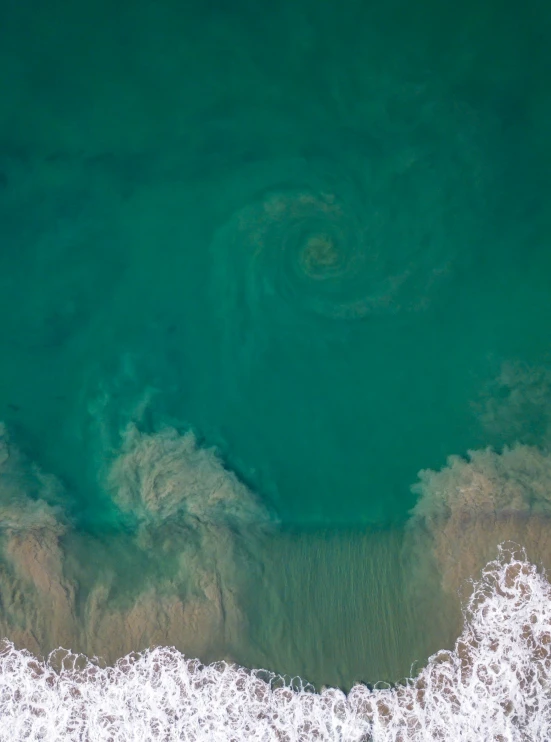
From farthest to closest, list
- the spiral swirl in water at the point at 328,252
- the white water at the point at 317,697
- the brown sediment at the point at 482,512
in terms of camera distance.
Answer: the spiral swirl in water at the point at 328,252
the brown sediment at the point at 482,512
the white water at the point at 317,697

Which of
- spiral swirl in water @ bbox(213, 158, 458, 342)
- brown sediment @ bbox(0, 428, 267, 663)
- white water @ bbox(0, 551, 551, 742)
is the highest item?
spiral swirl in water @ bbox(213, 158, 458, 342)

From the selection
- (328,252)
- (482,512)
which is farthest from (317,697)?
(328,252)

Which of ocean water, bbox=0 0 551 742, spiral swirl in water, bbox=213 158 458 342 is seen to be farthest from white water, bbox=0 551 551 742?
spiral swirl in water, bbox=213 158 458 342

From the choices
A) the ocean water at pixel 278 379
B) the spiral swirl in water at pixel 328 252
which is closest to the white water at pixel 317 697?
the ocean water at pixel 278 379

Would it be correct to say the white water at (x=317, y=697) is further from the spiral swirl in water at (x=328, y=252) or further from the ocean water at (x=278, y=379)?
the spiral swirl in water at (x=328, y=252)

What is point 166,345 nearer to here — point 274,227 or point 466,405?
point 274,227

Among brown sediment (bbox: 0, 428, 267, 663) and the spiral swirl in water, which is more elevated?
the spiral swirl in water

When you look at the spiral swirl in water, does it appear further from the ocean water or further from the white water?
the white water

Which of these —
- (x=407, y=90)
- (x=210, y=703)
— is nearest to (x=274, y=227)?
(x=407, y=90)
